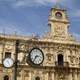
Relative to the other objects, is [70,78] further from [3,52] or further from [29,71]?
[3,52]

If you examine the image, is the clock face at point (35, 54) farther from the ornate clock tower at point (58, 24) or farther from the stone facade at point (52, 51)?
the ornate clock tower at point (58, 24)

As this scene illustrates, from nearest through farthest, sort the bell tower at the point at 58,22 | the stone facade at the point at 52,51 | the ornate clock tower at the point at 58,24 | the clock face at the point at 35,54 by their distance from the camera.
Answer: the clock face at the point at 35,54, the stone facade at the point at 52,51, the ornate clock tower at the point at 58,24, the bell tower at the point at 58,22

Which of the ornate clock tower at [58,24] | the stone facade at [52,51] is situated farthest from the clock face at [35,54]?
the ornate clock tower at [58,24]

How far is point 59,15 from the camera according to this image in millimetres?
34344

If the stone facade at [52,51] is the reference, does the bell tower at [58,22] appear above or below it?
above

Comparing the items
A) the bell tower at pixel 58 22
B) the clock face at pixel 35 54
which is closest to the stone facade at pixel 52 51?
the bell tower at pixel 58 22

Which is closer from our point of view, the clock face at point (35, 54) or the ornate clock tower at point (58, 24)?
the clock face at point (35, 54)

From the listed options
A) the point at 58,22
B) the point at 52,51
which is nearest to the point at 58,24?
the point at 58,22

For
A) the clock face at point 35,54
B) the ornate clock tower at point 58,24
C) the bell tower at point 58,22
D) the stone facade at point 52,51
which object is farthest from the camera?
the bell tower at point 58,22

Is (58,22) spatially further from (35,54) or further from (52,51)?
(35,54)

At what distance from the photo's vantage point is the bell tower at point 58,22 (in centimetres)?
3344

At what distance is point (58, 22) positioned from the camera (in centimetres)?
3391

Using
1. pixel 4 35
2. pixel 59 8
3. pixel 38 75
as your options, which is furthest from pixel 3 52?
pixel 59 8

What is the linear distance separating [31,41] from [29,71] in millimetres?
3769
